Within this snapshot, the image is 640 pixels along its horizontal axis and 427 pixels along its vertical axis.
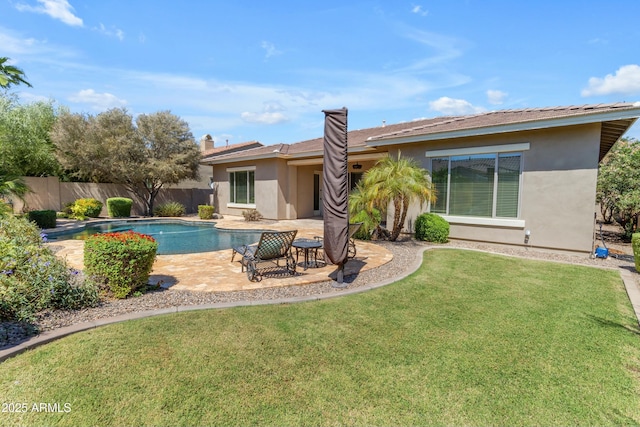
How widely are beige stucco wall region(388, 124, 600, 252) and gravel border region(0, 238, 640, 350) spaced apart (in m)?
0.69

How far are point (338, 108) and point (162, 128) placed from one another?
1966 cm

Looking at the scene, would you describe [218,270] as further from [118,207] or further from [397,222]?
[118,207]

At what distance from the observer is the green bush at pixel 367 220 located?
41.2ft

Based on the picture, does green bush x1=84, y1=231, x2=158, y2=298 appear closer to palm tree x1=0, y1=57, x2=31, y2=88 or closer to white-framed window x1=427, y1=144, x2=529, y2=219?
palm tree x1=0, y1=57, x2=31, y2=88

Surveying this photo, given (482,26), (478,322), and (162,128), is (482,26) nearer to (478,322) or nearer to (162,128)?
(478,322)

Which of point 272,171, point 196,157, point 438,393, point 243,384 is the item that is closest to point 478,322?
point 438,393

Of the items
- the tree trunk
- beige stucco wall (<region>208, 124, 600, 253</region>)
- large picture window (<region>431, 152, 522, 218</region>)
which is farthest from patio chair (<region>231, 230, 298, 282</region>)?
beige stucco wall (<region>208, 124, 600, 253</region>)

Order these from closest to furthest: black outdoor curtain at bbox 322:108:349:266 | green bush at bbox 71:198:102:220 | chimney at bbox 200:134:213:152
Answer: black outdoor curtain at bbox 322:108:349:266, green bush at bbox 71:198:102:220, chimney at bbox 200:134:213:152

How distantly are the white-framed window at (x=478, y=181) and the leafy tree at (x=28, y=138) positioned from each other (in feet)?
77.8

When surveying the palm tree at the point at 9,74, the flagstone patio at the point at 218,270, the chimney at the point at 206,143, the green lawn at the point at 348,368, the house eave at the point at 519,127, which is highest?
the chimney at the point at 206,143

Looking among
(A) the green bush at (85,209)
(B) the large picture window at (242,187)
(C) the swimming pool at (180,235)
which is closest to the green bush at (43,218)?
(C) the swimming pool at (180,235)

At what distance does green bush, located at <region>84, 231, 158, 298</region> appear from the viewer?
5715 millimetres

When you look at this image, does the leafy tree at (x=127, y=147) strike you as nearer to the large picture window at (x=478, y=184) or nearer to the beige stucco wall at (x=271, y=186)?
the beige stucco wall at (x=271, y=186)

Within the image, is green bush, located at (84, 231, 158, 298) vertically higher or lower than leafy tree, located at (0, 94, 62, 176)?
lower
